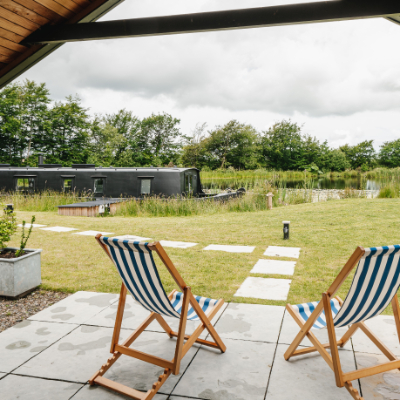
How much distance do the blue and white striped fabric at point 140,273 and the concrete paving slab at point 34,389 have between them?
25.2 inches

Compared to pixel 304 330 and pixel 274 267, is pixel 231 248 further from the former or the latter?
pixel 304 330

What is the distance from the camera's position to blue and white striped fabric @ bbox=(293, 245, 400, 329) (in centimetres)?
171

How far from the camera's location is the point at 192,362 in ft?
7.25

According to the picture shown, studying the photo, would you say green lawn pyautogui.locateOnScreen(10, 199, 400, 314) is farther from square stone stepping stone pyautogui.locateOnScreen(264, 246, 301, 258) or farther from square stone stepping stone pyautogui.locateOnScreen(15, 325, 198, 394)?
square stone stepping stone pyautogui.locateOnScreen(15, 325, 198, 394)

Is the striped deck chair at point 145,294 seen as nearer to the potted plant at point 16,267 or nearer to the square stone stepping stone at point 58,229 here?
the potted plant at point 16,267

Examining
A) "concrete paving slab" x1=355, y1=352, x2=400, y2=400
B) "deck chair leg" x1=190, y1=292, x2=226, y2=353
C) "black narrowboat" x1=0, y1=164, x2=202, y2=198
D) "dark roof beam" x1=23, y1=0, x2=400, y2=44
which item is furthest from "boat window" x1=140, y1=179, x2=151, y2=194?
"concrete paving slab" x1=355, y1=352, x2=400, y2=400

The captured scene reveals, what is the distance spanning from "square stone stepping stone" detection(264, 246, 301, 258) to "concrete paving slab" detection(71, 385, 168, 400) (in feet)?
11.8

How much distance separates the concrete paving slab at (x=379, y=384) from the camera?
184 centimetres

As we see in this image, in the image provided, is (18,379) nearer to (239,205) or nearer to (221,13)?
(221,13)

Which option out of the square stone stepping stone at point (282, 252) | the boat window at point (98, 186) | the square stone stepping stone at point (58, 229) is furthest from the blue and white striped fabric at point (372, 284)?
the boat window at point (98, 186)

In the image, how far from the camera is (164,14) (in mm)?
3295

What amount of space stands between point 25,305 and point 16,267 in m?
0.39

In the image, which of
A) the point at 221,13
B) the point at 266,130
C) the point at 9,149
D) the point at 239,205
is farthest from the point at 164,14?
the point at 266,130

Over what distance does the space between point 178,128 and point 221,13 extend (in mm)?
39106
